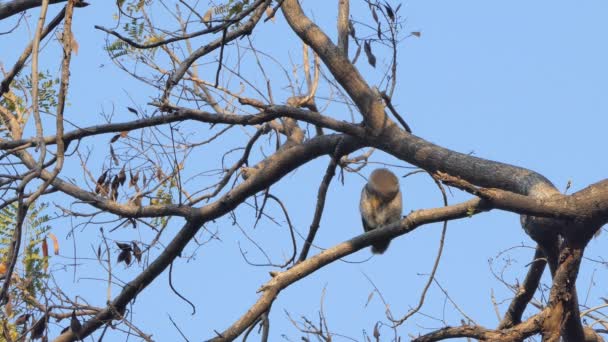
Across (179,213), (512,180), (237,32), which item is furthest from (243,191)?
(512,180)

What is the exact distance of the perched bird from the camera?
7.43 metres

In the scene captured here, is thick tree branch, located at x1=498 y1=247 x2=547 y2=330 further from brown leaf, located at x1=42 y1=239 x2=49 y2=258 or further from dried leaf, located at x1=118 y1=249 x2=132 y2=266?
brown leaf, located at x1=42 y1=239 x2=49 y2=258

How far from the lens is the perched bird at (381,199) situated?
7430 mm

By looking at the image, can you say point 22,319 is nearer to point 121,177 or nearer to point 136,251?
point 136,251

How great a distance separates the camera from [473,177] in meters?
5.22

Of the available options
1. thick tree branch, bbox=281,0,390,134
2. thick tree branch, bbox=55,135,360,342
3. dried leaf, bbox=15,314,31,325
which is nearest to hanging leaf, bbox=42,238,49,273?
dried leaf, bbox=15,314,31,325

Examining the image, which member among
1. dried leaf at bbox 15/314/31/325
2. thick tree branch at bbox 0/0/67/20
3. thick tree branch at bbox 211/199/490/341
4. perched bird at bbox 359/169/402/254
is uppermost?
perched bird at bbox 359/169/402/254

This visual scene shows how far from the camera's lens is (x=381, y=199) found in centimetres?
745

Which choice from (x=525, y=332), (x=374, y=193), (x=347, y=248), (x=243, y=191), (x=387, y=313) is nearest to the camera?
(x=525, y=332)

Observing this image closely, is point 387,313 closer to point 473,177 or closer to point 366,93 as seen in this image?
point 473,177

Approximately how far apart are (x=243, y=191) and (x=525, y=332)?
1.99 meters

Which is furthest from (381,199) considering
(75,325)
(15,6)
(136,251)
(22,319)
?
(15,6)

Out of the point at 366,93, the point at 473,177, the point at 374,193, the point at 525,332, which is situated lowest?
the point at 525,332

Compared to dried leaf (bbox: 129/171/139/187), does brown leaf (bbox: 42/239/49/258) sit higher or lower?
lower
